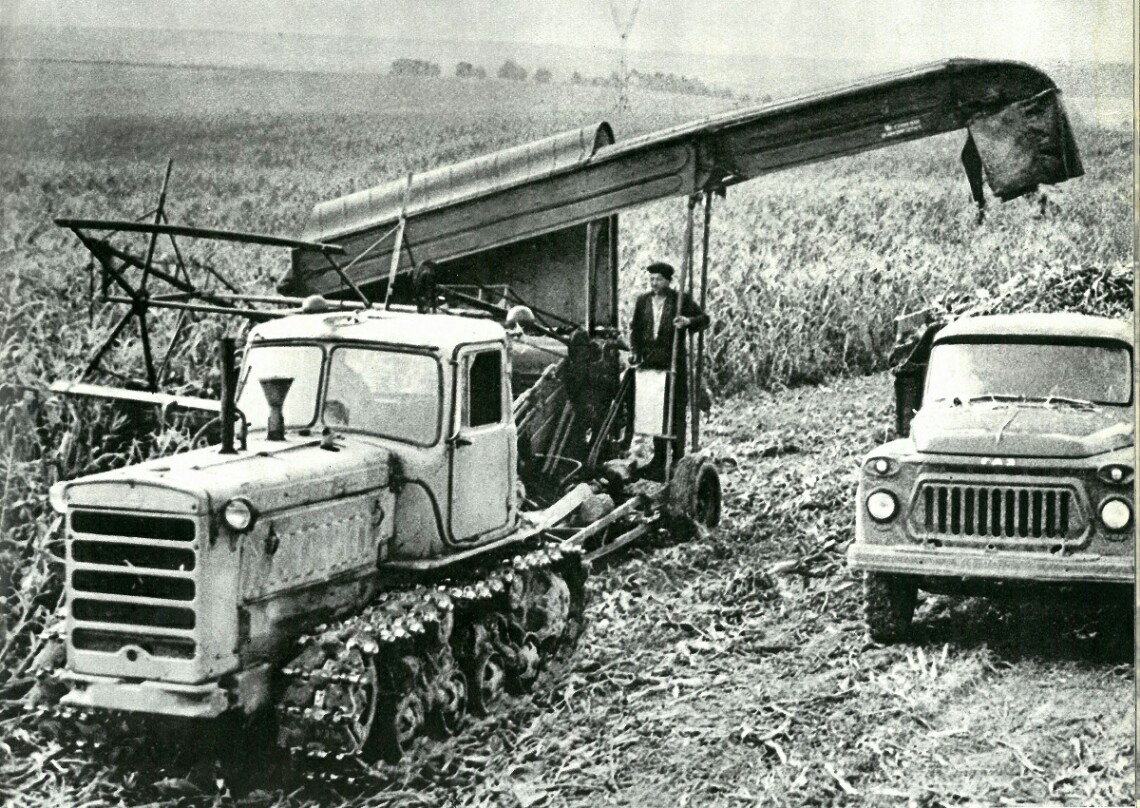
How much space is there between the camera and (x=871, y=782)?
3.94m

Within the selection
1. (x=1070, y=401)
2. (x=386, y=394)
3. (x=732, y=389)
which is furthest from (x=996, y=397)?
(x=386, y=394)

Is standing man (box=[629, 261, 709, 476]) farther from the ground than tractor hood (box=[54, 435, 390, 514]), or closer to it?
farther from the ground

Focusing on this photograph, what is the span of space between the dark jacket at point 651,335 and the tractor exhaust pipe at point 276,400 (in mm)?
1975

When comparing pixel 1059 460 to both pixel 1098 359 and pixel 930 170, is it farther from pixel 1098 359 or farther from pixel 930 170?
pixel 930 170

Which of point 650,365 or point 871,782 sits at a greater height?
point 650,365

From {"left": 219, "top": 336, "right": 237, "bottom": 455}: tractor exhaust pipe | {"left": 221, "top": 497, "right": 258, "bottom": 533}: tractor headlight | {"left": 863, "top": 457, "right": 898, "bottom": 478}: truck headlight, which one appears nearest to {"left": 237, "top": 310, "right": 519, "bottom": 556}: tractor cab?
{"left": 219, "top": 336, "right": 237, "bottom": 455}: tractor exhaust pipe

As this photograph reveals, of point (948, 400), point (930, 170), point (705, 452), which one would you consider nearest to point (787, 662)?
point (948, 400)

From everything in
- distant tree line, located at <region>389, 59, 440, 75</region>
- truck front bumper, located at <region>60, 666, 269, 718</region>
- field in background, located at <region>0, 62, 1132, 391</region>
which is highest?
distant tree line, located at <region>389, 59, 440, 75</region>

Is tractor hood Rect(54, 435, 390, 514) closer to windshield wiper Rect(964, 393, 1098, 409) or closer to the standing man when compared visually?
the standing man

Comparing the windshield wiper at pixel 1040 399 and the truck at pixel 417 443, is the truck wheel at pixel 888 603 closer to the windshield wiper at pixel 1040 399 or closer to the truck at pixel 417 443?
the windshield wiper at pixel 1040 399

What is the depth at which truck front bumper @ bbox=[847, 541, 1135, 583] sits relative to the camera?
4.09 metres

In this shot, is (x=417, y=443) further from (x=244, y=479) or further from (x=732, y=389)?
(x=732, y=389)

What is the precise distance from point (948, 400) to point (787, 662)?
3.76ft

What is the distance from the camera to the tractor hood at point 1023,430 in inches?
166
